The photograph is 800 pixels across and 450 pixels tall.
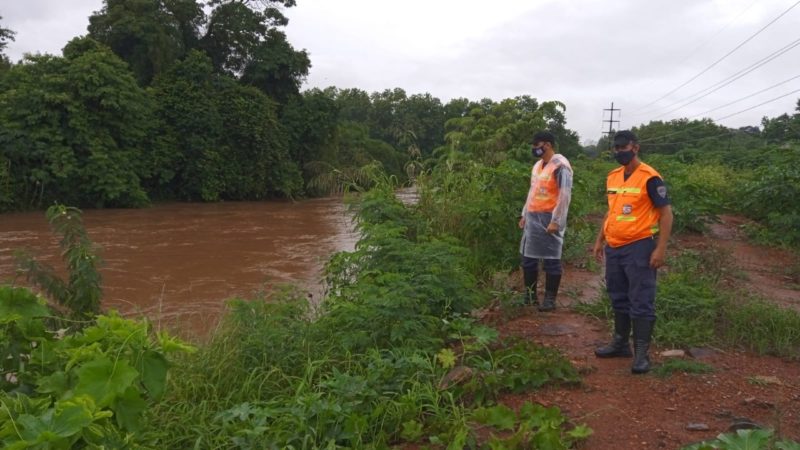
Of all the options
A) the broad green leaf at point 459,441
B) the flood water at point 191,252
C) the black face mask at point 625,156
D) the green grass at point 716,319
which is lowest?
the flood water at point 191,252

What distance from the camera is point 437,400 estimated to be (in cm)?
329

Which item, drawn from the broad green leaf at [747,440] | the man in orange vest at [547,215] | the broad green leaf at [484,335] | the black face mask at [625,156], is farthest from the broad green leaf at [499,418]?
the man in orange vest at [547,215]

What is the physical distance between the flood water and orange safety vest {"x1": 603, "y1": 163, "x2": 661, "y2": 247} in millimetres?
3593

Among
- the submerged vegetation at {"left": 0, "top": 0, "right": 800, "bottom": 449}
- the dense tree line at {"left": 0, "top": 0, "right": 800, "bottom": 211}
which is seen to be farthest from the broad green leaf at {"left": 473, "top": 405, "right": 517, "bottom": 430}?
the dense tree line at {"left": 0, "top": 0, "right": 800, "bottom": 211}

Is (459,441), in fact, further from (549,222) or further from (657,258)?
(549,222)

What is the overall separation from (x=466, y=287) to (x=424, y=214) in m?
2.76

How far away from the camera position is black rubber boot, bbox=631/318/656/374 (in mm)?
3814

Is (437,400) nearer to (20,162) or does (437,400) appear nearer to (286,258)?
(286,258)

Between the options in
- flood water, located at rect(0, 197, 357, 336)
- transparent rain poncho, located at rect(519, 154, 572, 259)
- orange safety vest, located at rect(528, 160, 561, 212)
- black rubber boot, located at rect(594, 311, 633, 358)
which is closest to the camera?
black rubber boot, located at rect(594, 311, 633, 358)

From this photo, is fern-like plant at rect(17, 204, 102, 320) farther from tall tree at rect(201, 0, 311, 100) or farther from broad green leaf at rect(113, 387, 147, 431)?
tall tree at rect(201, 0, 311, 100)

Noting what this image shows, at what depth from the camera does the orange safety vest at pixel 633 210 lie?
12.9 feet

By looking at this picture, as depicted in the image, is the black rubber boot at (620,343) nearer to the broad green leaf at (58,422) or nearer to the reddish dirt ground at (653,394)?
the reddish dirt ground at (653,394)

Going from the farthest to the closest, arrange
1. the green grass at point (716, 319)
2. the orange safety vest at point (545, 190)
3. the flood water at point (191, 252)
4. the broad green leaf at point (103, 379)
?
the flood water at point (191, 252), the orange safety vest at point (545, 190), the green grass at point (716, 319), the broad green leaf at point (103, 379)

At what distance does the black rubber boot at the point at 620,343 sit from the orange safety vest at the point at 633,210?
1.73 feet
